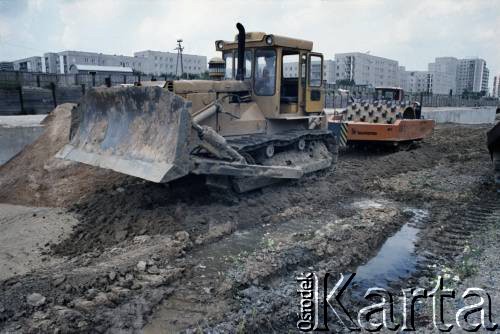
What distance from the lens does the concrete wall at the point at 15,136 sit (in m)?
9.48

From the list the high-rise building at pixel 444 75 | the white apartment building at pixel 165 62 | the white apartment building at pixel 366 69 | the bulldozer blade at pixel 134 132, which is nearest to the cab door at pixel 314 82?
the bulldozer blade at pixel 134 132

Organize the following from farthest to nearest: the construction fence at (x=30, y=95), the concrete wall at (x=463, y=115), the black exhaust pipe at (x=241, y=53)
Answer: the concrete wall at (x=463, y=115)
the construction fence at (x=30, y=95)
the black exhaust pipe at (x=241, y=53)

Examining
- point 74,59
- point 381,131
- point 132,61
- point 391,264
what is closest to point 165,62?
point 132,61

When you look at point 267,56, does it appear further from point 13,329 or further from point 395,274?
point 13,329

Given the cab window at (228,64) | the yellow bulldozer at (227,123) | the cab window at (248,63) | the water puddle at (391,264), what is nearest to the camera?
the water puddle at (391,264)

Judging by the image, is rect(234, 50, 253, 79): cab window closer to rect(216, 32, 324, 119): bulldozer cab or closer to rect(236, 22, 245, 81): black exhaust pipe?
rect(216, 32, 324, 119): bulldozer cab

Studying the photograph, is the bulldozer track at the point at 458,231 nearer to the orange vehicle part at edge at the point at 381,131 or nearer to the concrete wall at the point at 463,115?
the orange vehicle part at edge at the point at 381,131

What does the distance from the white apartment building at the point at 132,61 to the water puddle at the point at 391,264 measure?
46.1 metres

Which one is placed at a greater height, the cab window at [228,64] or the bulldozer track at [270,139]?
the cab window at [228,64]

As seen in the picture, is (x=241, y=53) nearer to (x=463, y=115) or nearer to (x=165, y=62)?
(x=463, y=115)

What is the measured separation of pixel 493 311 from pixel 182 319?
277 cm

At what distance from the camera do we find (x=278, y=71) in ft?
27.3

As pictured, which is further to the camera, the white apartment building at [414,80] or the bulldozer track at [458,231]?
the white apartment building at [414,80]

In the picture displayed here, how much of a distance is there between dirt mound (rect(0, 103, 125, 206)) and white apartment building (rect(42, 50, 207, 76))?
40053 millimetres
